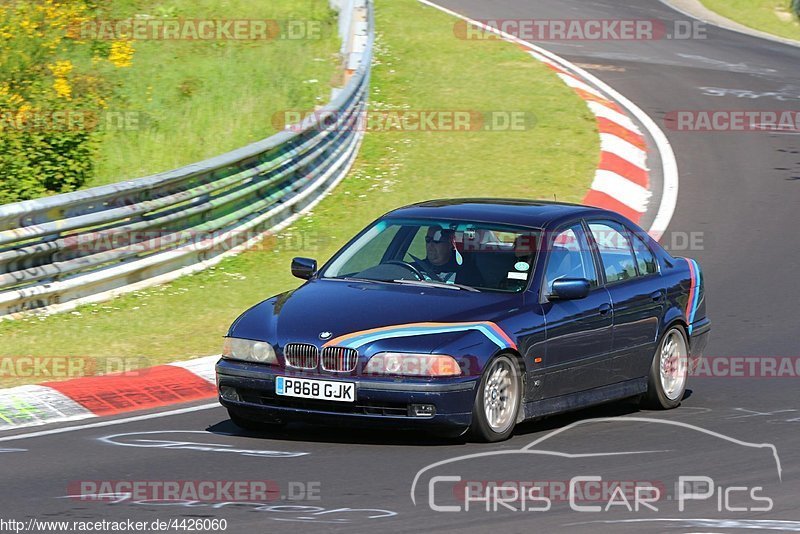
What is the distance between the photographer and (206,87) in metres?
19.0

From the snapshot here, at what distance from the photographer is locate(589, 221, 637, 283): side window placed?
30.4ft

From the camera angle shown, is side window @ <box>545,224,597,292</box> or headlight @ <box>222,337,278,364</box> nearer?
headlight @ <box>222,337,278,364</box>

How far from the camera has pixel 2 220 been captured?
11055mm

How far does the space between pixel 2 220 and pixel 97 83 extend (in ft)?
24.4

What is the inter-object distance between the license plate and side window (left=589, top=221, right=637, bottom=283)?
2.30m

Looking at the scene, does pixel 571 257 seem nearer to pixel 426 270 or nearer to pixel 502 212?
pixel 502 212

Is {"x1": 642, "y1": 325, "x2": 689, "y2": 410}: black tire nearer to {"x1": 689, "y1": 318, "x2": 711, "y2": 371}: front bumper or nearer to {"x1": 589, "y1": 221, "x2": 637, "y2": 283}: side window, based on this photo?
{"x1": 689, "y1": 318, "x2": 711, "y2": 371}: front bumper

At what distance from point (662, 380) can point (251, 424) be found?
292 centimetres

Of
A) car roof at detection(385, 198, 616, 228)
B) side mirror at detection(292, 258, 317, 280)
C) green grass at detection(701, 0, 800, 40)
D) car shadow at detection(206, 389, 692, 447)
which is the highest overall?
green grass at detection(701, 0, 800, 40)

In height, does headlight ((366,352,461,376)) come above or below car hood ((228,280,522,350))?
below

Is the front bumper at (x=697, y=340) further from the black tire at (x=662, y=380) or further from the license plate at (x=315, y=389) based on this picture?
the license plate at (x=315, y=389)

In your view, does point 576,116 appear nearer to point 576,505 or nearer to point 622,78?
point 622,78

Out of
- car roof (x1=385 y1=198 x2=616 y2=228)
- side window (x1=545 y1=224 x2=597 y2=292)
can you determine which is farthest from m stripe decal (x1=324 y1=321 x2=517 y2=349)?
car roof (x1=385 y1=198 x2=616 y2=228)

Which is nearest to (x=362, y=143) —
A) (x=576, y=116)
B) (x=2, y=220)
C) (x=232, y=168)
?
(x=576, y=116)
